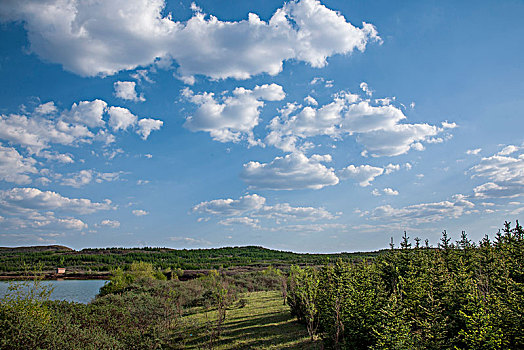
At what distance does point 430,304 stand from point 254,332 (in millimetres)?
12143

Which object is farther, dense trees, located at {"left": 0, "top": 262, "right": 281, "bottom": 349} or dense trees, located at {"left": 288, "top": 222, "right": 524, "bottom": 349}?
dense trees, located at {"left": 0, "top": 262, "right": 281, "bottom": 349}

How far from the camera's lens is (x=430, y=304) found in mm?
10133

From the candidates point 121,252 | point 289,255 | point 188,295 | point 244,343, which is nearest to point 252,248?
point 289,255

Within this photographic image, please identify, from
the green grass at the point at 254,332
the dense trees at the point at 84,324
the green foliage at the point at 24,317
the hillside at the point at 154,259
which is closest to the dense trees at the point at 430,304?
the green grass at the point at 254,332

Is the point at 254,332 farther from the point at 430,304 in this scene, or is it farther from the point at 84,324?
the point at 430,304

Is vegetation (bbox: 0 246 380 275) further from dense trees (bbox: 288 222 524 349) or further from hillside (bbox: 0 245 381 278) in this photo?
dense trees (bbox: 288 222 524 349)

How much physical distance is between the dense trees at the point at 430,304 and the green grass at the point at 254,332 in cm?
155

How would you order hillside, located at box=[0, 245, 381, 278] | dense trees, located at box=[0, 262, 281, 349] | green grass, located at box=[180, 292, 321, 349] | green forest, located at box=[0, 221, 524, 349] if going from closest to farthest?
green forest, located at box=[0, 221, 524, 349] → dense trees, located at box=[0, 262, 281, 349] → green grass, located at box=[180, 292, 321, 349] → hillside, located at box=[0, 245, 381, 278]

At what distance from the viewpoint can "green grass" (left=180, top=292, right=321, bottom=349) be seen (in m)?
16.3

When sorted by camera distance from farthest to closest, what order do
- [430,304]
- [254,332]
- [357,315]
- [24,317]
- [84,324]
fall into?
1. [254,332]
2. [84,324]
3. [24,317]
4. [357,315]
5. [430,304]

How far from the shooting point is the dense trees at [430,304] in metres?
7.73

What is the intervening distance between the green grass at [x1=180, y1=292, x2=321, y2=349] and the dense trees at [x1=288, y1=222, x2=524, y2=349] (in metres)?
Answer: 1.55

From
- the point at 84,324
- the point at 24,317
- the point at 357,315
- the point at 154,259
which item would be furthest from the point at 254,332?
the point at 154,259

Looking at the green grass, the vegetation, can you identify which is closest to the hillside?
the vegetation
